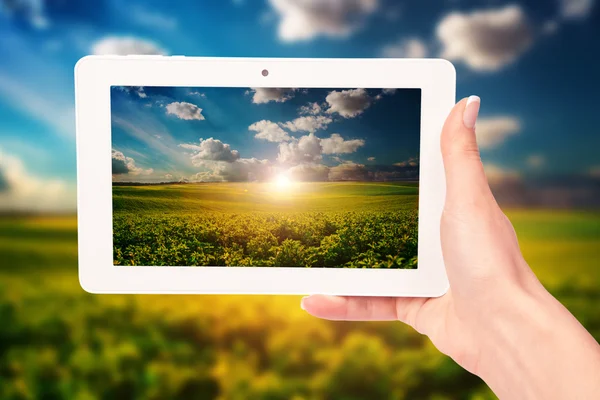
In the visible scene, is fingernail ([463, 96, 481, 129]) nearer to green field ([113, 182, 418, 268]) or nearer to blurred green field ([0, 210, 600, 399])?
green field ([113, 182, 418, 268])

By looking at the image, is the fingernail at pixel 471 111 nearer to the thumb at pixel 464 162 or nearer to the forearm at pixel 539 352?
the thumb at pixel 464 162

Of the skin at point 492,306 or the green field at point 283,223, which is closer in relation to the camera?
the skin at point 492,306

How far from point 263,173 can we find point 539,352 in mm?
628

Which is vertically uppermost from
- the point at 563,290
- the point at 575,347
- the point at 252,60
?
the point at 252,60

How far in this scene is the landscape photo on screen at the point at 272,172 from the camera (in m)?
0.99

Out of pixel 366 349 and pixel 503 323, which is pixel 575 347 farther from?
pixel 366 349

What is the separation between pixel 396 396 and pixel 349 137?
97 cm

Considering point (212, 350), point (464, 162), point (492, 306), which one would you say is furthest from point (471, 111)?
point (212, 350)

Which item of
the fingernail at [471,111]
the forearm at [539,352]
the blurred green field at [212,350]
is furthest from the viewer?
the blurred green field at [212,350]

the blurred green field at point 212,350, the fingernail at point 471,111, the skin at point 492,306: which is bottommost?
the blurred green field at point 212,350

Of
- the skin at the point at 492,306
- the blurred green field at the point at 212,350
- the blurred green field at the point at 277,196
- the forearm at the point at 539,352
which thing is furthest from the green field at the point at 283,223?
the blurred green field at the point at 212,350

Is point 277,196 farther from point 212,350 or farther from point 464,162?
point 212,350

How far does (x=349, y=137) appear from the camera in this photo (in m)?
1.01

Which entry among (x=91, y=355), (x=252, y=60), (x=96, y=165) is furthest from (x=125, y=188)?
(x=91, y=355)
